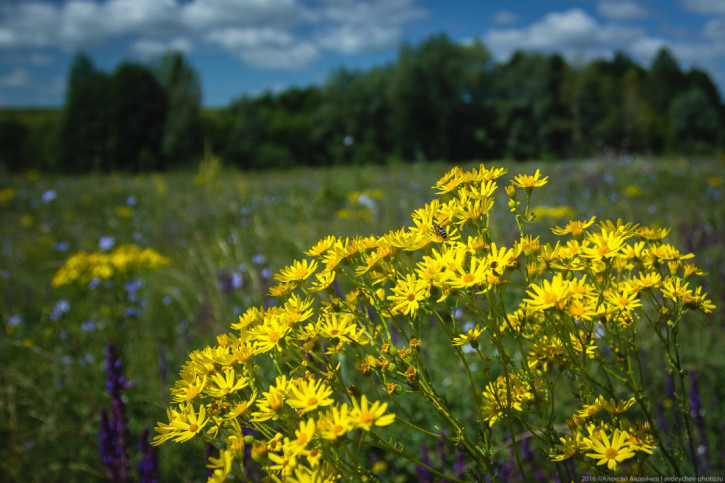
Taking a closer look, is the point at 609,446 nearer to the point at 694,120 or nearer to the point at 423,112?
the point at 423,112

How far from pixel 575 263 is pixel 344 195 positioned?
592 cm

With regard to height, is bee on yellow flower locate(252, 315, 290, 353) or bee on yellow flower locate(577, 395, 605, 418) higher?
bee on yellow flower locate(252, 315, 290, 353)

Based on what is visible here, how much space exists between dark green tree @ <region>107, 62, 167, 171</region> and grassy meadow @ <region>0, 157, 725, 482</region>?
917 inches

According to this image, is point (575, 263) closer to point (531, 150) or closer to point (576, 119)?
point (531, 150)

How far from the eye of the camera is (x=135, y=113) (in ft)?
103

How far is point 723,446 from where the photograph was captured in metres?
2.02

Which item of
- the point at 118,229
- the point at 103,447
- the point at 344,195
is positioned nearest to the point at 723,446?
the point at 103,447

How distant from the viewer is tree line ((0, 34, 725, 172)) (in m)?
30.5

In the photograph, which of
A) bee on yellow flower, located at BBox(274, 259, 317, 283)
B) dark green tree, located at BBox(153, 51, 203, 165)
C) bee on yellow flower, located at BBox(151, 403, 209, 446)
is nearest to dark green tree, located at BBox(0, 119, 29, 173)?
dark green tree, located at BBox(153, 51, 203, 165)

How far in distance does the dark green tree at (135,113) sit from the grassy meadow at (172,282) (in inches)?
917

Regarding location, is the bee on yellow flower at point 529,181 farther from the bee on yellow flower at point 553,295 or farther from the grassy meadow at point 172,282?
the grassy meadow at point 172,282

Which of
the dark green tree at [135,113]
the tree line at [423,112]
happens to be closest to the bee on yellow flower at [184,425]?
the tree line at [423,112]

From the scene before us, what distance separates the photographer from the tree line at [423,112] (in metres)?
30.5

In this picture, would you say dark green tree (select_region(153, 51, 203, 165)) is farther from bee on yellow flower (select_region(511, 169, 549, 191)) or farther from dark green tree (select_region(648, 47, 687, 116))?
dark green tree (select_region(648, 47, 687, 116))
